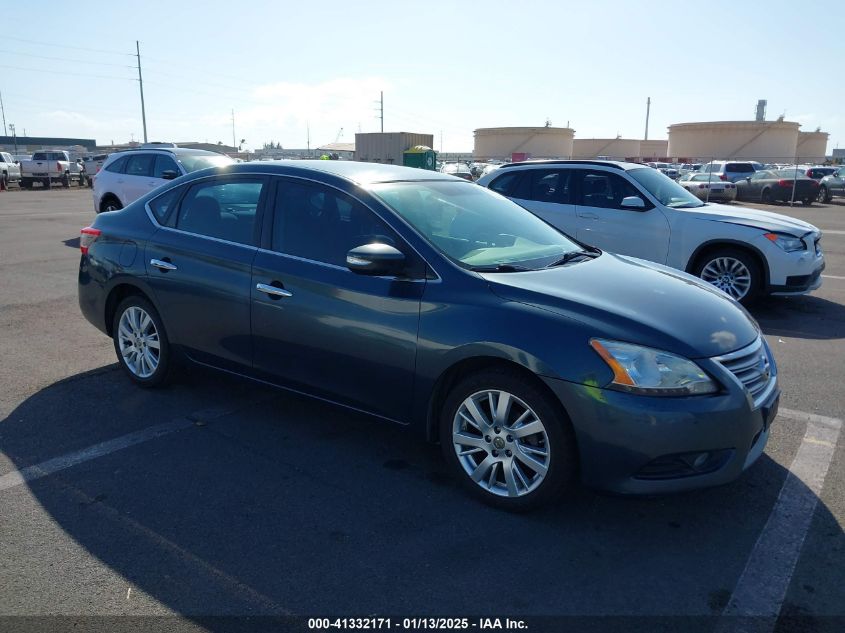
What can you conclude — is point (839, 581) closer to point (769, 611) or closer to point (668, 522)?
point (769, 611)

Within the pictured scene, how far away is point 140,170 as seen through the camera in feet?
44.5

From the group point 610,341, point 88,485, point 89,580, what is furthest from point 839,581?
point 88,485

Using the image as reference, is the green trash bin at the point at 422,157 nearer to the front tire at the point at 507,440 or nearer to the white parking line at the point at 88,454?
the white parking line at the point at 88,454

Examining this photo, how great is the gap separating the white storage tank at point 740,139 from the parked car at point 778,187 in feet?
126

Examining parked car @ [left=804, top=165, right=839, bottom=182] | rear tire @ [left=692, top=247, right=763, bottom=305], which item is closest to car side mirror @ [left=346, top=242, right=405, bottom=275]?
rear tire @ [left=692, top=247, right=763, bottom=305]

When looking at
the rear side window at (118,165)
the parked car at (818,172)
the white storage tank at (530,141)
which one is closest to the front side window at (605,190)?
the rear side window at (118,165)

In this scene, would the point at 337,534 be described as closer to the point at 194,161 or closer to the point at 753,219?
the point at 753,219

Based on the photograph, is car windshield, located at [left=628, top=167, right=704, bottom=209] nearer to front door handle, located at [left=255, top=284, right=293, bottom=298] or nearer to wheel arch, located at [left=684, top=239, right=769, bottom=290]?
wheel arch, located at [left=684, top=239, right=769, bottom=290]

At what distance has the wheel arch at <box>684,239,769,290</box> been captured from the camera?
791cm

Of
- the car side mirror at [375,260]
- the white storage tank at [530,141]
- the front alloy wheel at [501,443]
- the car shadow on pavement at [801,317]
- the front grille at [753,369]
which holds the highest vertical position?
the white storage tank at [530,141]

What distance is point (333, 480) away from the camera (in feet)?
12.5

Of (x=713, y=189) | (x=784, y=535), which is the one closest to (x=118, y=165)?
(x=784, y=535)

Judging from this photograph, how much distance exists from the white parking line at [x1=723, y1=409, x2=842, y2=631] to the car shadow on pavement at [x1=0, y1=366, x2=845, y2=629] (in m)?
0.06

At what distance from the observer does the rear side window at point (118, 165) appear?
45.4 feet
